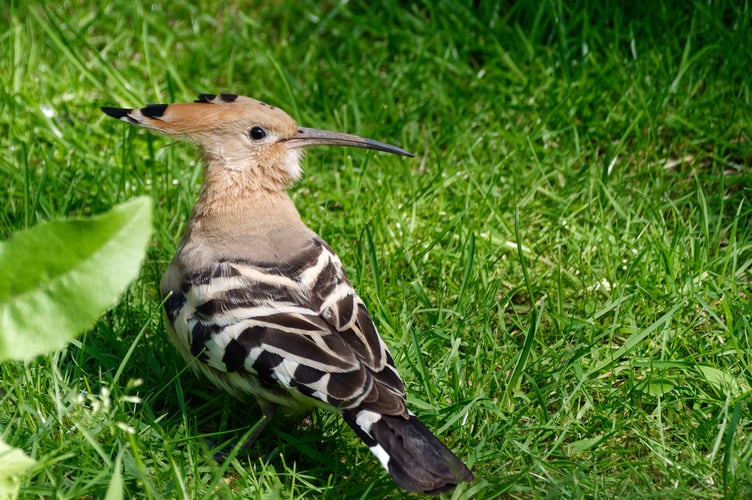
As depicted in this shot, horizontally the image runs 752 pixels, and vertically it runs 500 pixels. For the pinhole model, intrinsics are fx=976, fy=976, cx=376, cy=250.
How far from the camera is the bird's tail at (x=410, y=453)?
210 cm

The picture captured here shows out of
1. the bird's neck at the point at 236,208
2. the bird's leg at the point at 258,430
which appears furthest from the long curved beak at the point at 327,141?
the bird's leg at the point at 258,430

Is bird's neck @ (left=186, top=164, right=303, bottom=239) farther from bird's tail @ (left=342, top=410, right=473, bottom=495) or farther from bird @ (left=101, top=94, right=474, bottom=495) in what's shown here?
bird's tail @ (left=342, top=410, right=473, bottom=495)

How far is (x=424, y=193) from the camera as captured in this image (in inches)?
135

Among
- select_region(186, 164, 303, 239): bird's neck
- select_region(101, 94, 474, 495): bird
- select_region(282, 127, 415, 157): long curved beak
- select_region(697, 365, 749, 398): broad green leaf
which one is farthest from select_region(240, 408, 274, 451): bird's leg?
select_region(697, 365, 749, 398): broad green leaf

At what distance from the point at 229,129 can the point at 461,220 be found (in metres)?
0.84

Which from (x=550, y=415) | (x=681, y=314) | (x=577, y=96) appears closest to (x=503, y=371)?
(x=550, y=415)

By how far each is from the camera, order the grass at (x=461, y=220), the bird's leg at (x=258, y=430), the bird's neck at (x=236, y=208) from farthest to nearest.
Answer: the bird's neck at (x=236, y=208) → the bird's leg at (x=258, y=430) → the grass at (x=461, y=220)

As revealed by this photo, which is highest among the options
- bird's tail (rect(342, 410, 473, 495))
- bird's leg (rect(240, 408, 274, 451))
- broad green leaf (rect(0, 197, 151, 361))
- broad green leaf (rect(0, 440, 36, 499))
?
broad green leaf (rect(0, 197, 151, 361))

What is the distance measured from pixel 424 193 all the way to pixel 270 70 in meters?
1.07

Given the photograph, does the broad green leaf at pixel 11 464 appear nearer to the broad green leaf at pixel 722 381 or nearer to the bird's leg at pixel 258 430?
the bird's leg at pixel 258 430

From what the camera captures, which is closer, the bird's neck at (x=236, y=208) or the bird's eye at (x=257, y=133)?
the bird's neck at (x=236, y=208)

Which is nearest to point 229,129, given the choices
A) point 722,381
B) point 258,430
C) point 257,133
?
point 257,133

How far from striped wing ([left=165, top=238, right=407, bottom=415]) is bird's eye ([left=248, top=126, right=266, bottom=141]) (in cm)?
42

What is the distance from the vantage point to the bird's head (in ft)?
9.43
